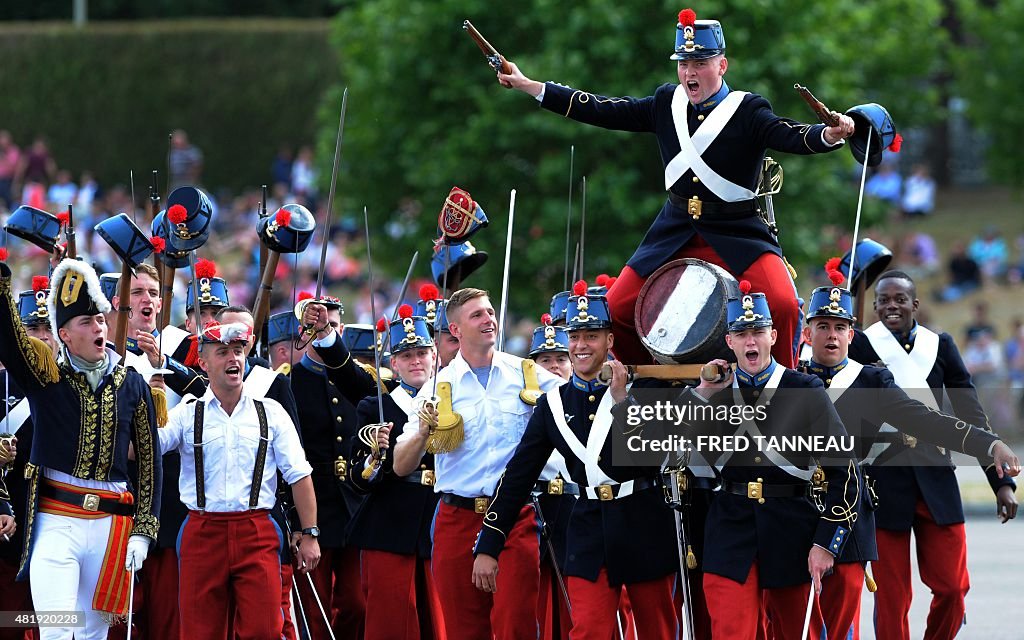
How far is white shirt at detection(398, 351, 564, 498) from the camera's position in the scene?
988 centimetres

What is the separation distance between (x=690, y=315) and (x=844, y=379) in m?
1.32

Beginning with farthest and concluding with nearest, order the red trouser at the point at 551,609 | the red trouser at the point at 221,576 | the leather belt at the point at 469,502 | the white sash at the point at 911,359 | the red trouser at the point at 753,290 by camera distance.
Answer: the white sash at the point at 911,359 → the red trouser at the point at 551,609 → the leather belt at the point at 469,502 → the red trouser at the point at 221,576 → the red trouser at the point at 753,290

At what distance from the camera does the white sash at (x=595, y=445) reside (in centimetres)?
912

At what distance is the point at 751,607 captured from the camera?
8695 mm

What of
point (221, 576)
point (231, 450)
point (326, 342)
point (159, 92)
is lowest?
point (221, 576)

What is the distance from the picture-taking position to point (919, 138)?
39.9 m

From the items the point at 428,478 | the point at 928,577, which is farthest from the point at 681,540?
the point at 928,577

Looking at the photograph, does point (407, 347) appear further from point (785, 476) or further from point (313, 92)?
point (313, 92)

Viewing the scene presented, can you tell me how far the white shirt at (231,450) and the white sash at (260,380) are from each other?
40cm

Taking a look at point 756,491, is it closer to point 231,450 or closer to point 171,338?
point 231,450

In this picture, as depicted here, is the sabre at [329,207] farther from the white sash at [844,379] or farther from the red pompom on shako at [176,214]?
the white sash at [844,379]

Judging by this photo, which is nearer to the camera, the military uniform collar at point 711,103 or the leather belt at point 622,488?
the military uniform collar at point 711,103

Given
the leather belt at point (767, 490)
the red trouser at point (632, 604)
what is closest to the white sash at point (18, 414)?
the red trouser at point (632, 604)

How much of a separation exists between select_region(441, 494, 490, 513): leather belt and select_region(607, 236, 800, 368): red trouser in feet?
3.53
